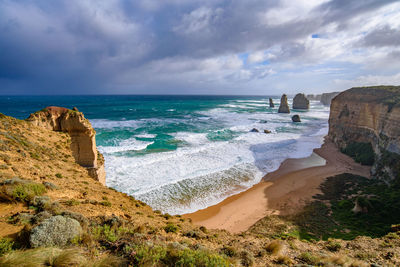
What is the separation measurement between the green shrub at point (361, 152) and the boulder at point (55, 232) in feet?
96.3

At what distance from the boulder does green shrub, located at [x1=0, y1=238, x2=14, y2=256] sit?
1.11 feet

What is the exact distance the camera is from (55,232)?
14.8ft

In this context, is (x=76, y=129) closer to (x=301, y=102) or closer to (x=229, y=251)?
(x=229, y=251)

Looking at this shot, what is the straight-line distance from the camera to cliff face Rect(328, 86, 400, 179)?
18172 millimetres

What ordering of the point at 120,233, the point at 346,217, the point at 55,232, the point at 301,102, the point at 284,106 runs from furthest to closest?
the point at 301,102 < the point at 284,106 < the point at 346,217 < the point at 120,233 < the point at 55,232

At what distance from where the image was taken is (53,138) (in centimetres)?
1174

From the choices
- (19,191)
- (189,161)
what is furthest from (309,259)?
(189,161)

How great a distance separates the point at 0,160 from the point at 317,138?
4224 centimetres

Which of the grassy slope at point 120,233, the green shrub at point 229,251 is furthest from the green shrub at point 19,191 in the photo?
the green shrub at point 229,251

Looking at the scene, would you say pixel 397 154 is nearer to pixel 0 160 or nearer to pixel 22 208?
pixel 22 208

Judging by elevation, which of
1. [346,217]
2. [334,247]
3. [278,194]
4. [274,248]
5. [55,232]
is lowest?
[278,194]

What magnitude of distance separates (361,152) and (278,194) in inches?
653

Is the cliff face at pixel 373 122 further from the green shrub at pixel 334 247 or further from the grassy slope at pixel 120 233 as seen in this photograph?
the green shrub at pixel 334 247

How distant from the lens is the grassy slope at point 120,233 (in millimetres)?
4465
